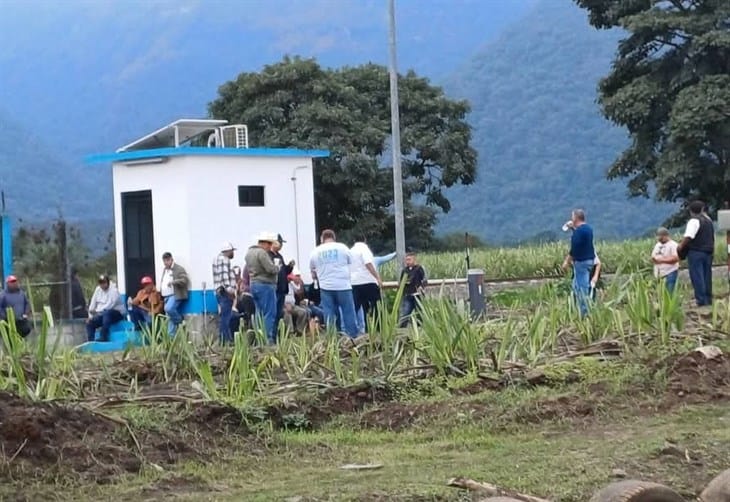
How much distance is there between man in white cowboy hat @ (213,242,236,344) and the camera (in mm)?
19062

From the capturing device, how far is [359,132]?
1842 inches

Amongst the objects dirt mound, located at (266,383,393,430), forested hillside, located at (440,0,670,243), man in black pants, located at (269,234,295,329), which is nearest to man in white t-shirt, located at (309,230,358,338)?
man in black pants, located at (269,234,295,329)

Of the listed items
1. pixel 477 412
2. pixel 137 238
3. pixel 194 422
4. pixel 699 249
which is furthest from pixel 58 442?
pixel 137 238

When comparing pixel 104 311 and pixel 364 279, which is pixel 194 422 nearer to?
pixel 364 279

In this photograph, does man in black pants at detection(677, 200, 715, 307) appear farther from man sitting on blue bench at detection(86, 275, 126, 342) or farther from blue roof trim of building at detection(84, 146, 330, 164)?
man sitting on blue bench at detection(86, 275, 126, 342)

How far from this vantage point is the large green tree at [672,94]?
132 ft

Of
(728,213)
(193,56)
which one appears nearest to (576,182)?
(193,56)

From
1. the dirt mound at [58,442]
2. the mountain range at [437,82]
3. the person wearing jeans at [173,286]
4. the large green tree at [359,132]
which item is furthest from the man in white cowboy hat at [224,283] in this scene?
the mountain range at [437,82]

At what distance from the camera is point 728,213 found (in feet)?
63.0

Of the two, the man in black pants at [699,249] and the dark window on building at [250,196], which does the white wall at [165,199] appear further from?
the man in black pants at [699,249]

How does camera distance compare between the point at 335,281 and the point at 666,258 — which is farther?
A: the point at 666,258

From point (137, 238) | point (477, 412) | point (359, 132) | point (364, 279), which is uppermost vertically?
point (359, 132)

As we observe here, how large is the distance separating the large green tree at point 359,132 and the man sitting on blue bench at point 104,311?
24.2 meters

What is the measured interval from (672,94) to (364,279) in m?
27.5
